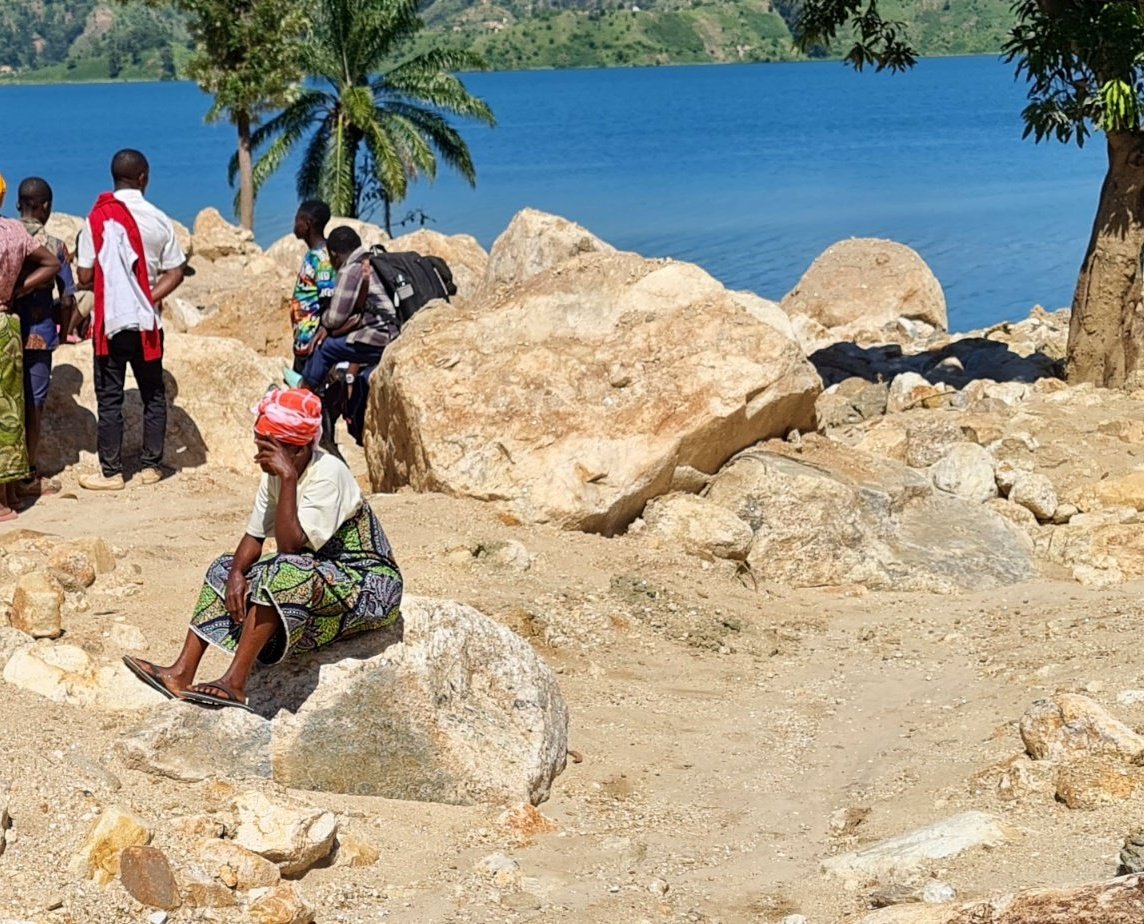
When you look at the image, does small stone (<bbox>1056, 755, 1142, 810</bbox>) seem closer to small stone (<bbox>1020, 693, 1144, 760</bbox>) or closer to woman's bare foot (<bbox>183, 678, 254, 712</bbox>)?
small stone (<bbox>1020, 693, 1144, 760</bbox>)

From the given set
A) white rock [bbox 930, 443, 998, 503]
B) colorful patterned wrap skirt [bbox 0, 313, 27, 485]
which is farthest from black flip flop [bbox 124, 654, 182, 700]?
white rock [bbox 930, 443, 998, 503]

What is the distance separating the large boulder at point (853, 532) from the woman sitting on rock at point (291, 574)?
3868 millimetres

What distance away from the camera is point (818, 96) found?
126m

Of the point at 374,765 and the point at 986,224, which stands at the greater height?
the point at 374,765

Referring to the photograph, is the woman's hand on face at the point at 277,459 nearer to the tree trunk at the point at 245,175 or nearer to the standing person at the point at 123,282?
the standing person at the point at 123,282

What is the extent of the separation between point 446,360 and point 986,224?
33.9m

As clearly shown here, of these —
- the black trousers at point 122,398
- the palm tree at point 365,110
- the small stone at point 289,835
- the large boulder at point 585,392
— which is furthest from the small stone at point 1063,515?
the palm tree at point 365,110

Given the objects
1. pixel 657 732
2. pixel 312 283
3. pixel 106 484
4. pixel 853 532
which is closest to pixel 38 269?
pixel 106 484

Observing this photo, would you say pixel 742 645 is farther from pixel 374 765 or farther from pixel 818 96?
pixel 818 96

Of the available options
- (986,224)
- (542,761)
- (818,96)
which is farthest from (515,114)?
(542,761)

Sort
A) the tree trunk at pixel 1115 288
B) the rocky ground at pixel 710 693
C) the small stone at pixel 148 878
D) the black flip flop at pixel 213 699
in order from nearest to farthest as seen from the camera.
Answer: the small stone at pixel 148 878
the rocky ground at pixel 710 693
the black flip flop at pixel 213 699
the tree trunk at pixel 1115 288

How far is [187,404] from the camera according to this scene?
10.7m

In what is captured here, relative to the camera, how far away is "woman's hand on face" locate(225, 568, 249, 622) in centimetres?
548

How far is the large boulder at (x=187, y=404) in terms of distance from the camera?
33.6 ft
